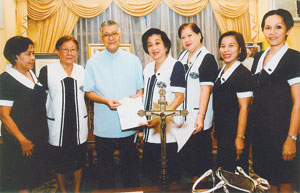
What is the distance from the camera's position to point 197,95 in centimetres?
150

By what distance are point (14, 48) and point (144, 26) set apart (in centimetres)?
155

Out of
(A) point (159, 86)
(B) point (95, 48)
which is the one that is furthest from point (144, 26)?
(A) point (159, 86)

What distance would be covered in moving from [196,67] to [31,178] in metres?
1.27

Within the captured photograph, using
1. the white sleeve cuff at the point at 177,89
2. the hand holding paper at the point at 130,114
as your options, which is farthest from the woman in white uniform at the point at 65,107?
the white sleeve cuff at the point at 177,89

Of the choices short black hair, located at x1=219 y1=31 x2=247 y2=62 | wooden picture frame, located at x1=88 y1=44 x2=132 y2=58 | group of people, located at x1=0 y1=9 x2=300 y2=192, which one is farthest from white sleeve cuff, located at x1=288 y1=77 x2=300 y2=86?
wooden picture frame, located at x1=88 y1=44 x2=132 y2=58

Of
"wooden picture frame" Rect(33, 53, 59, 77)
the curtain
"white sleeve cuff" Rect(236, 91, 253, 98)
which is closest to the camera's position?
"white sleeve cuff" Rect(236, 91, 253, 98)

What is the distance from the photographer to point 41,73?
1559 millimetres

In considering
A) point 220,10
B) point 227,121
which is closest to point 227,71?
point 227,121

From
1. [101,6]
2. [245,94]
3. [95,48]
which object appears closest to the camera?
[245,94]

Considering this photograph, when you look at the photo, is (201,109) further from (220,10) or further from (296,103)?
(220,10)

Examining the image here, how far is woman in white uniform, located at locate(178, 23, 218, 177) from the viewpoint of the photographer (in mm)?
1454

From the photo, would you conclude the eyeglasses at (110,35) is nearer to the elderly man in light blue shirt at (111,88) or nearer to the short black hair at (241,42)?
the elderly man in light blue shirt at (111,88)

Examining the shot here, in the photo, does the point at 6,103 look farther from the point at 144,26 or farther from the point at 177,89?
the point at 144,26

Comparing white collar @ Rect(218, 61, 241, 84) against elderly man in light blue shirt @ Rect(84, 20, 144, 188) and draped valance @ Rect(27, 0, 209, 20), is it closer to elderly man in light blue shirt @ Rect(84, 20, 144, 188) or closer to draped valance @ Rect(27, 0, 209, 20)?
elderly man in light blue shirt @ Rect(84, 20, 144, 188)
